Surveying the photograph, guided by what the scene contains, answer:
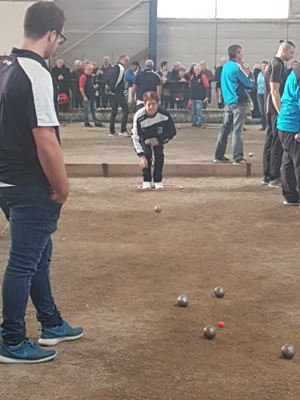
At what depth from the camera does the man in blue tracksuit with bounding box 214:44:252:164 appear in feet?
33.8

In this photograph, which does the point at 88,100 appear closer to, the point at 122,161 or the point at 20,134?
the point at 122,161

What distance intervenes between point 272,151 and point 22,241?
5.94 metres

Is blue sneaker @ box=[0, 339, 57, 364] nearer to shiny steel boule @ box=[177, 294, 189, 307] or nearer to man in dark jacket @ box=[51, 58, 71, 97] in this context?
shiny steel boule @ box=[177, 294, 189, 307]

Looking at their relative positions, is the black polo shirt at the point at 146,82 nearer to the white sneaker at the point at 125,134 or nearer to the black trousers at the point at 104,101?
the white sneaker at the point at 125,134

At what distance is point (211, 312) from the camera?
459 cm

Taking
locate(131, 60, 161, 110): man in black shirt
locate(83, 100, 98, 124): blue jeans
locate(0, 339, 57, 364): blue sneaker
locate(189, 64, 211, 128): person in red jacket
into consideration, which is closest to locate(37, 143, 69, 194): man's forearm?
locate(0, 339, 57, 364): blue sneaker

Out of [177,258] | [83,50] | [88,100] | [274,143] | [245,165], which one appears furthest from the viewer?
[83,50]

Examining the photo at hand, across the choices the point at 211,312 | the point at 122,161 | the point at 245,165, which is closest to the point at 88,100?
the point at 122,161

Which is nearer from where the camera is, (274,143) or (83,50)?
(274,143)

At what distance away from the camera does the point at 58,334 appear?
13.1ft

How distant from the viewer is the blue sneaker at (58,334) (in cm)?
396

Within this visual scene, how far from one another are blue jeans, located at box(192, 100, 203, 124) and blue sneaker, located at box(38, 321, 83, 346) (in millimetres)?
15261

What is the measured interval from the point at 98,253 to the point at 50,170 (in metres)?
2.76

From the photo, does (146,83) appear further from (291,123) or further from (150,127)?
(291,123)
